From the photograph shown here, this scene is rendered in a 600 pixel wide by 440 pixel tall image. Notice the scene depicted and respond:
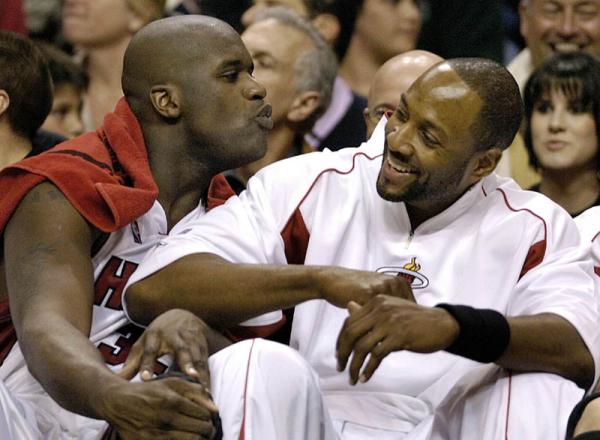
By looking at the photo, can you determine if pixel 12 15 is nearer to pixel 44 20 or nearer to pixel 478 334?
pixel 44 20

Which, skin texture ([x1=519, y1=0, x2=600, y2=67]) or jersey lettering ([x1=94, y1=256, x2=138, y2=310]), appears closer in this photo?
jersey lettering ([x1=94, y1=256, x2=138, y2=310])

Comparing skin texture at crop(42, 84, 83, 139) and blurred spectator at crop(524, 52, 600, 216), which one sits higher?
blurred spectator at crop(524, 52, 600, 216)

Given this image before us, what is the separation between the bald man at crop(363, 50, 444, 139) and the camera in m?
4.40

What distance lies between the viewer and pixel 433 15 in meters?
6.03

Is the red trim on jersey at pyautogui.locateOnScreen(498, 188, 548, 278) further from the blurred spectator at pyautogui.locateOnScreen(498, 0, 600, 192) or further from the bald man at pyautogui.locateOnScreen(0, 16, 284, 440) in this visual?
the blurred spectator at pyautogui.locateOnScreen(498, 0, 600, 192)

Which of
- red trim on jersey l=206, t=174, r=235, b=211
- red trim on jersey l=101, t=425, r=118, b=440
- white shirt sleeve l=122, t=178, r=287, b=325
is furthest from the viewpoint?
red trim on jersey l=206, t=174, r=235, b=211

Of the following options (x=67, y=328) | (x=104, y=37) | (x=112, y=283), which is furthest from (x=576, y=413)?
(x=104, y=37)

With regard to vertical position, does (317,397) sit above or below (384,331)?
below

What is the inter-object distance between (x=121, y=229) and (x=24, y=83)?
32.6 inches

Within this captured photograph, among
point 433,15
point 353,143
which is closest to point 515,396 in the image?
point 353,143

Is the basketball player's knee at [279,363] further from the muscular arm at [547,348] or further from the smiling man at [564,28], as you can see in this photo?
the smiling man at [564,28]

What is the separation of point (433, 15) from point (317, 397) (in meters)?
3.37

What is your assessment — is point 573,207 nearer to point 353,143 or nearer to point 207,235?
point 353,143

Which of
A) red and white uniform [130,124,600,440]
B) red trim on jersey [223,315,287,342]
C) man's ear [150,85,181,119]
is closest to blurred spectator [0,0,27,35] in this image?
man's ear [150,85,181,119]
